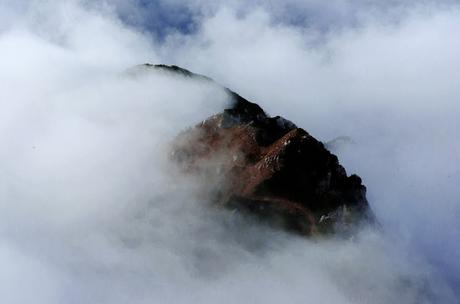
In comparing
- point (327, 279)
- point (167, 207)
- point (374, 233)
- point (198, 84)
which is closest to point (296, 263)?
point (327, 279)

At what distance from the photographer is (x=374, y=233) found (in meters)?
125

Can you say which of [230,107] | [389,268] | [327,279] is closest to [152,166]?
[230,107]

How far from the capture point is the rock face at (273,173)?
112125mm

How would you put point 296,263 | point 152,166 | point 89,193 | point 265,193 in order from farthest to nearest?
point 89,193 < point 152,166 < point 296,263 < point 265,193

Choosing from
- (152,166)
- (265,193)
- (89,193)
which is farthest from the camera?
(89,193)

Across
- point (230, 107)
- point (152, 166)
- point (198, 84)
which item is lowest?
point (152, 166)

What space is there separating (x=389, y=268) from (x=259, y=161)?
34864 mm

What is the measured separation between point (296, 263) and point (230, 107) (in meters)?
31.0

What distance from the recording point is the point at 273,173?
364 feet

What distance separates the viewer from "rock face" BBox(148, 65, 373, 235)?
112 metres

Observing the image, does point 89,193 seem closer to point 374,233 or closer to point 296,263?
point 296,263

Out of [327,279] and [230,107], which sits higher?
[230,107]

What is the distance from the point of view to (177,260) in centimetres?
12162

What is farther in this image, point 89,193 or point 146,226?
point 89,193
